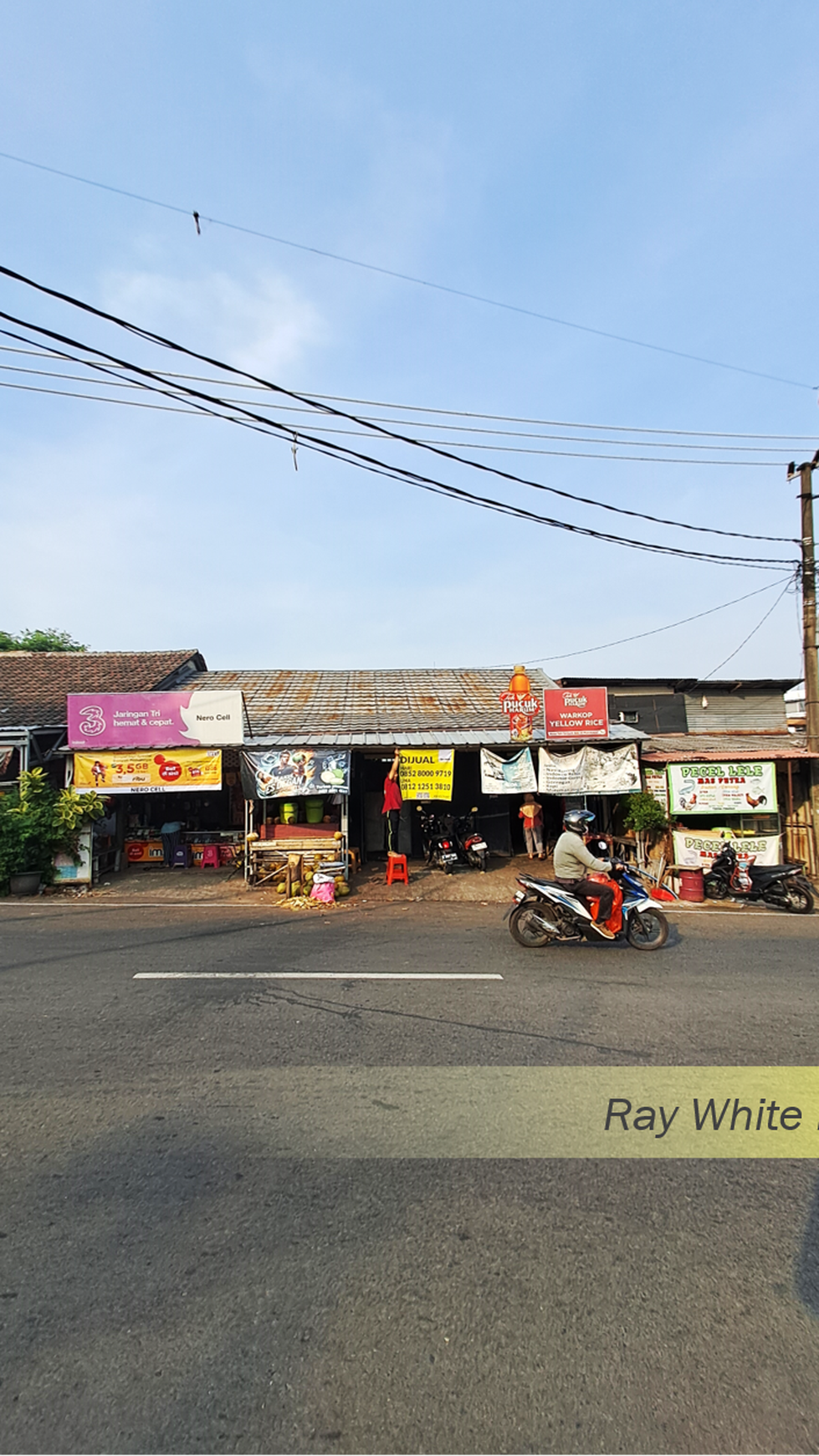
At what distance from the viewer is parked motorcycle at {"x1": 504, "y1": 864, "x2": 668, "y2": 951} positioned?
26.8ft

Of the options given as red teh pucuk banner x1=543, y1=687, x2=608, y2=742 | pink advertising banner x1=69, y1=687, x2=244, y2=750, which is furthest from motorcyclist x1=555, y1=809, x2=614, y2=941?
pink advertising banner x1=69, y1=687, x2=244, y2=750

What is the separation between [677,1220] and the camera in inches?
123

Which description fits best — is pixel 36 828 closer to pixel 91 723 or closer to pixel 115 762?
pixel 115 762

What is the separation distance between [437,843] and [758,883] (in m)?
6.34

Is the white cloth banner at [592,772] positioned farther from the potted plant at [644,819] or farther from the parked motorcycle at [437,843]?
the parked motorcycle at [437,843]

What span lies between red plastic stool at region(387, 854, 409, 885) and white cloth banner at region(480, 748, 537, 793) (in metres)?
2.19

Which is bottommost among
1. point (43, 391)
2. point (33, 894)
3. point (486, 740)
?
point (33, 894)

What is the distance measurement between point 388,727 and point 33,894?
7624 millimetres

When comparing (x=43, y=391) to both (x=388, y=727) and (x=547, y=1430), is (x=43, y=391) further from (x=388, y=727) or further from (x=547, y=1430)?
(x=547, y=1430)

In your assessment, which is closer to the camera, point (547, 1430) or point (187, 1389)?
point (547, 1430)

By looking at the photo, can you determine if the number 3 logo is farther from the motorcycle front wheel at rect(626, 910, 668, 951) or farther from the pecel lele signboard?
the pecel lele signboard

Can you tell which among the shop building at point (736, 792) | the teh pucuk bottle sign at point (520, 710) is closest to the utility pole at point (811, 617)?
the shop building at point (736, 792)

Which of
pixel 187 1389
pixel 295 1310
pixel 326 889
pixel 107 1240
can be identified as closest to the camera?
pixel 187 1389

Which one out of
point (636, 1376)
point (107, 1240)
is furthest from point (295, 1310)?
point (636, 1376)
